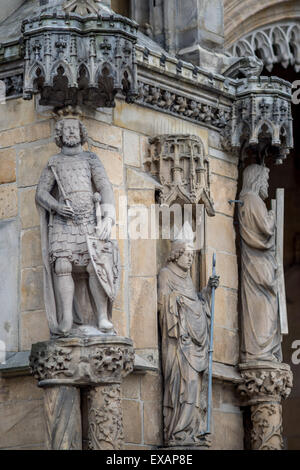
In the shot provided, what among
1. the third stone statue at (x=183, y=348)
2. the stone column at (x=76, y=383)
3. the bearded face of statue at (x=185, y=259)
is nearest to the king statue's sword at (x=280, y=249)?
the third stone statue at (x=183, y=348)

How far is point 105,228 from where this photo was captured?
16.2 meters

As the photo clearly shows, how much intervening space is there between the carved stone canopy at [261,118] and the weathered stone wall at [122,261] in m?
0.93

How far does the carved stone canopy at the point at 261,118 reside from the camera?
60.3 ft

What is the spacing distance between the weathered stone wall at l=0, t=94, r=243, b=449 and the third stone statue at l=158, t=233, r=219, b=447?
0.11 meters

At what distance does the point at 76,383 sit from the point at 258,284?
3.12 meters

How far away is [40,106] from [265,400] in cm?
388

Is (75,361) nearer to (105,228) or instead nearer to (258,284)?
(105,228)

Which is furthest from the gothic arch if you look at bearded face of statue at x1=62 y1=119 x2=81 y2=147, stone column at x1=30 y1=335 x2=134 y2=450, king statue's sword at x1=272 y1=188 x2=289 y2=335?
stone column at x1=30 y1=335 x2=134 y2=450

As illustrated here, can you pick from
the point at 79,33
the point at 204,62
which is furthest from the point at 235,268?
the point at 79,33

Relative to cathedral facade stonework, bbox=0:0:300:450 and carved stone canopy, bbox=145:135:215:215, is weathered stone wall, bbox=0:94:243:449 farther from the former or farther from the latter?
carved stone canopy, bbox=145:135:215:215

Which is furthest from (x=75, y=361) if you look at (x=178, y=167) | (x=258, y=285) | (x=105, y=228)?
(x=258, y=285)

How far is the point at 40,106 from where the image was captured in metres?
17.1
